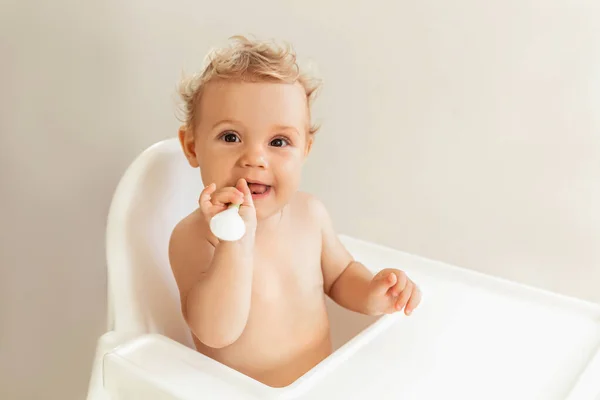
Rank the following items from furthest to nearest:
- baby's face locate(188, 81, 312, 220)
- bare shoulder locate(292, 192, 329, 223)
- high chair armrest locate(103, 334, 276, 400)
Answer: bare shoulder locate(292, 192, 329, 223)
baby's face locate(188, 81, 312, 220)
high chair armrest locate(103, 334, 276, 400)

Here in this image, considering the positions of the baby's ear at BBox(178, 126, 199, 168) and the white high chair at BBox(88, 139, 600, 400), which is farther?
the baby's ear at BBox(178, 126, 199, 168)

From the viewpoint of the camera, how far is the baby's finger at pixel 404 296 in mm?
693

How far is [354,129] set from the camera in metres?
1.03

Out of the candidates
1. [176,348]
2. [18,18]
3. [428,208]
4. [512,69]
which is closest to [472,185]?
[428,208]

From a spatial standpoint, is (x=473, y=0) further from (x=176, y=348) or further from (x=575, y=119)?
(x=176, y=348)

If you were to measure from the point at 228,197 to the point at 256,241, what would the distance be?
137 mm

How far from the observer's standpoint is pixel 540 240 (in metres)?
1.00

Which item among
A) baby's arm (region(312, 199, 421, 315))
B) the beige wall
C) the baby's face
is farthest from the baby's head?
the beige wall

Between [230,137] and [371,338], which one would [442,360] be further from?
[230,137]

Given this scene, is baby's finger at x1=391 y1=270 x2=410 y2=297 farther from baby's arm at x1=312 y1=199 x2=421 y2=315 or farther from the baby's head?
the baby's head

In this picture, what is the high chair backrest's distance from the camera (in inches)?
26.7

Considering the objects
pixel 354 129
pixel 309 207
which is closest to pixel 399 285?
pixel 309 207

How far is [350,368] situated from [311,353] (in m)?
0.13

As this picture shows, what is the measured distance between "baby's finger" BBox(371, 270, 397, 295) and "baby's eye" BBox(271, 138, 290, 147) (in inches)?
6.9
